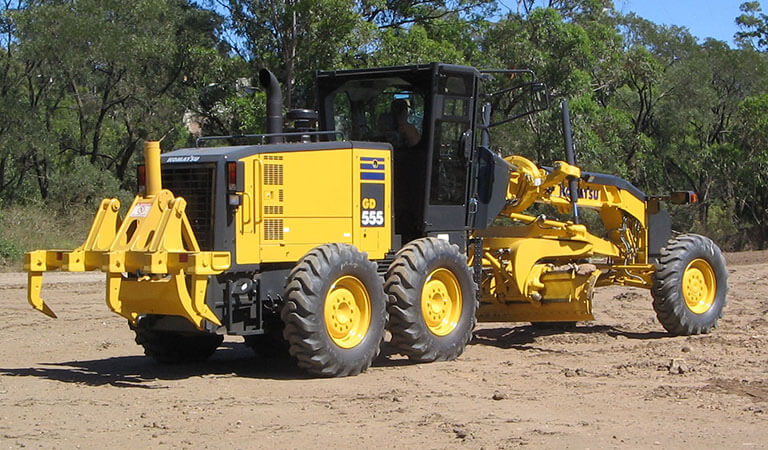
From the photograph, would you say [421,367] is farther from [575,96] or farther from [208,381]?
[575,96]

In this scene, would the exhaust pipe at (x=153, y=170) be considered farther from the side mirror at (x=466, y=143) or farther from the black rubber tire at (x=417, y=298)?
the side mirror at (x=466, y=143)

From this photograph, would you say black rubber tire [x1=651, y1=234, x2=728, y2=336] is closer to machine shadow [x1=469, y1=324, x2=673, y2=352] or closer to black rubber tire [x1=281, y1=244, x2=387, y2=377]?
machine shadow [x1=469, y1=324, x2=673, y2=352]

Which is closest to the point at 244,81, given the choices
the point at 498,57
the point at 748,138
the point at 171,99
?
the point at 171,99

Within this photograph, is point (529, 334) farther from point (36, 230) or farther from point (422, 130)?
point (36, 230)

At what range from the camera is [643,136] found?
1388 inches

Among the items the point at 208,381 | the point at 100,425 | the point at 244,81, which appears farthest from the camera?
the point at 244,81

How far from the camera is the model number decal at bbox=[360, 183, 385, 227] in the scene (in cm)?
1067

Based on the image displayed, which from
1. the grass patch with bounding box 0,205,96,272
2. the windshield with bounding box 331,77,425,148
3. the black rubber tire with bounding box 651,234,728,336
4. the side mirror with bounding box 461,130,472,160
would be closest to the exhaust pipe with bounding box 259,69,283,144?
the windshield with bounding box 331,77,425,148

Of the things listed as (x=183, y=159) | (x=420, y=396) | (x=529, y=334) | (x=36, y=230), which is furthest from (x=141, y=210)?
(x=36, y=230)

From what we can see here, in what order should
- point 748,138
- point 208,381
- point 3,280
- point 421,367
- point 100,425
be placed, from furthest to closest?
point 748,138
point 3,280
point 421,367
point 208,381
point 100,425

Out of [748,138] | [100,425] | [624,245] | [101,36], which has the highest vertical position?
[101,36]

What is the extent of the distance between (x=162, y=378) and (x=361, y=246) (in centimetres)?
226

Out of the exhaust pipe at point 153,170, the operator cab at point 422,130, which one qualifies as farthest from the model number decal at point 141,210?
the operator cab at point 422,130

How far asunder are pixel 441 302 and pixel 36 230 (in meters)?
17.2
